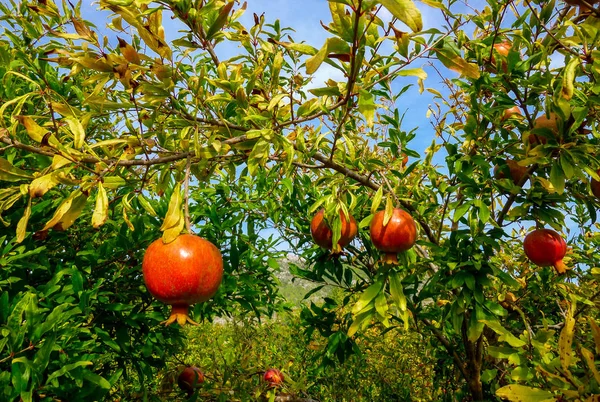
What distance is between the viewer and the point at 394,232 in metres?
1.29

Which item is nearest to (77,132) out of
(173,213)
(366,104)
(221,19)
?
(173,213)

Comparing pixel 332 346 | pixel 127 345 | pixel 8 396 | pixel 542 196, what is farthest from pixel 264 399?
pixel 542 196

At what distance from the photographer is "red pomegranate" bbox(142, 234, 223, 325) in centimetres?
89

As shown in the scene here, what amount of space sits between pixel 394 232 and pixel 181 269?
27.1 inches

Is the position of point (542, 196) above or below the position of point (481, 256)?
above

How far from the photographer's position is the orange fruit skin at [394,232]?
130 centimetres

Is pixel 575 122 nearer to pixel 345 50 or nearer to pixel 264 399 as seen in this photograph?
pixel 345 50

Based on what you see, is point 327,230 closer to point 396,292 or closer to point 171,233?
point 396,292

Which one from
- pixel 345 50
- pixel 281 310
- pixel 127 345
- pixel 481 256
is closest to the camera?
pixel 345 50

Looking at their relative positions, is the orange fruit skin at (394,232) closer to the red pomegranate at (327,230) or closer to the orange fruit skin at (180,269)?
the red pomegranate at (327,230)

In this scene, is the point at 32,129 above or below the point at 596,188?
below

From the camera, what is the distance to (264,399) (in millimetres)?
1796

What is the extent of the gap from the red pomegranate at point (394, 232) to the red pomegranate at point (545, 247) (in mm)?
769

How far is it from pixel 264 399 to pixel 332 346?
1.33 ft
